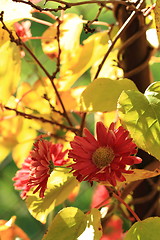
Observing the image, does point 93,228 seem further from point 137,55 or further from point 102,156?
point 137,55

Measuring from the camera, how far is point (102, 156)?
0.34m

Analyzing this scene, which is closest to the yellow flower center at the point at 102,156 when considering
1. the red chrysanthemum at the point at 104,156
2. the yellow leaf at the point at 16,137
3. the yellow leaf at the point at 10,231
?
the red chrysanthemum at the point at 104,156

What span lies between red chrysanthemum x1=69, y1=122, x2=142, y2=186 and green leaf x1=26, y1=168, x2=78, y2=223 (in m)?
0.06

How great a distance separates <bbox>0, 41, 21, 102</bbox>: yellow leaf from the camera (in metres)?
0.47

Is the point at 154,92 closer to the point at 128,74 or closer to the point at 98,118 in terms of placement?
the point at 128,74

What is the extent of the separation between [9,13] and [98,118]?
8.8 inches

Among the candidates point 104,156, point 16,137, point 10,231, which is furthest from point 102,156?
point 16,137

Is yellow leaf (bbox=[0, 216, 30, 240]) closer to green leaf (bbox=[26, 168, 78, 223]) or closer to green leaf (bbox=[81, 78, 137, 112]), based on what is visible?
green leaf (bbox=[26, 168, 78, 223])

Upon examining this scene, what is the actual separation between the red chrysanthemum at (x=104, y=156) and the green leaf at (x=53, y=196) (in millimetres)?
60

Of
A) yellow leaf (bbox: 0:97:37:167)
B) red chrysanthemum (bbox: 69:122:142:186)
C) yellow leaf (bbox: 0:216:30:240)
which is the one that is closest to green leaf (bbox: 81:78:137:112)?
red chrysanthemum (bbox: 69:122:142:186)

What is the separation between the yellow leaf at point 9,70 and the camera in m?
0.47

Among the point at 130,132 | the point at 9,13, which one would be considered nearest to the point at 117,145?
the point at 130,132

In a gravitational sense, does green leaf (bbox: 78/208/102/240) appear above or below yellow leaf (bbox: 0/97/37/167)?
above

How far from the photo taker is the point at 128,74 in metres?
0.50
